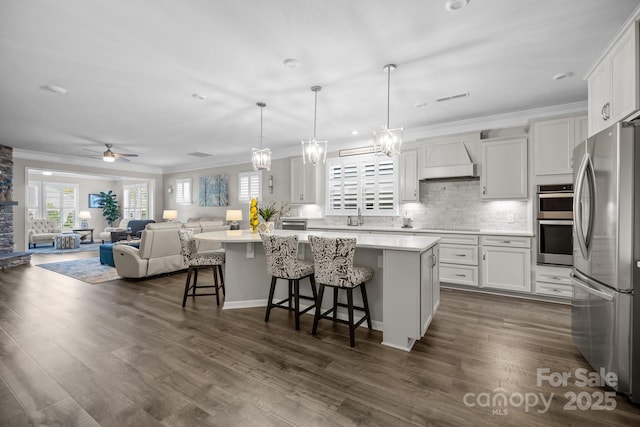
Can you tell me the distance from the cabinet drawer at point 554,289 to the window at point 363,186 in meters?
2.47

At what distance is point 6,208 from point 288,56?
8.27 metres

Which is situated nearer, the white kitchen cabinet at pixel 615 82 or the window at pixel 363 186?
the white kitchen cabinet at pixel 615 82

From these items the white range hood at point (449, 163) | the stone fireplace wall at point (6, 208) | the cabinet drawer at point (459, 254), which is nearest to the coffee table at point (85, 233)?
the stone fireplace wall at point (6, 208)

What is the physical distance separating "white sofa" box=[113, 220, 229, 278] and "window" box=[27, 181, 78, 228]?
8805 millimetres

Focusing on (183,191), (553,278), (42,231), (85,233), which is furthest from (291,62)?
(85,233)

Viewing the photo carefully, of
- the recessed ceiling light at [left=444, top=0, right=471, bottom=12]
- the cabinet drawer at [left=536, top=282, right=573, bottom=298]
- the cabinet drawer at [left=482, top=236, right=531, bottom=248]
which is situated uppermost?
the recessed ceiling light at [left=444, top=0, right=471, bottom=12]

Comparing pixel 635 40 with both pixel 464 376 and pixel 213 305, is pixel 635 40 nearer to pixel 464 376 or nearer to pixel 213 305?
pixel 464 376

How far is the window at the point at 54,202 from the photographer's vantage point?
10.8 m

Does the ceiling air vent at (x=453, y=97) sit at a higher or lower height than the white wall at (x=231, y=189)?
higher

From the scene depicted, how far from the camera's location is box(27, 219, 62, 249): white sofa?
9.61m

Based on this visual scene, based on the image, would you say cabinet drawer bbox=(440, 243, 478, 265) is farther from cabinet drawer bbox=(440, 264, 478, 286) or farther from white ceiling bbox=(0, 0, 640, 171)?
white ceiling bbox=(0, 0, 640, 171)

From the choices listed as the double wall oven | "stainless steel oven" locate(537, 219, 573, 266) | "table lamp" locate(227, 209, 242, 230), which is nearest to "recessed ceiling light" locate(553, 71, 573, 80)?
the double wall oven

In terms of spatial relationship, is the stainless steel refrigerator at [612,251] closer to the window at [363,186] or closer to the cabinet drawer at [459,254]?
the cabinet drawer at [459,254]

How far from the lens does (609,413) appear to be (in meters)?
1.80
